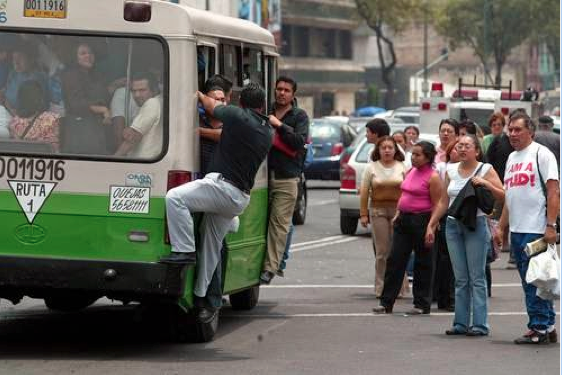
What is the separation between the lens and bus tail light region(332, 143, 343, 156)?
113 feet

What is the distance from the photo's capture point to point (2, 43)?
35.4ft

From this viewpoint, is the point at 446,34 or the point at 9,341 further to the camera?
the point at 446,34

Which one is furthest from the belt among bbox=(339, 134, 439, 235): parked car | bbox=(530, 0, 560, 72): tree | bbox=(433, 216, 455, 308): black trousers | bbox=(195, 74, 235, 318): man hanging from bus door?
bbox=(530, 0, 560, 72): tree

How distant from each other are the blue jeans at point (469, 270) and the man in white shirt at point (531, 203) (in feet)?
1.61

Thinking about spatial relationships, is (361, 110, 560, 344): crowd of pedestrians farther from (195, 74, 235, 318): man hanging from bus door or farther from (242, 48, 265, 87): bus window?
(195, 74, 235, 318): man hanging from bus door

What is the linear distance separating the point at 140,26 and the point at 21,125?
109 cm

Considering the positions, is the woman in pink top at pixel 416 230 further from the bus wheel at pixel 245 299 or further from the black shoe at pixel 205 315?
the black shoe at pixel 205 315

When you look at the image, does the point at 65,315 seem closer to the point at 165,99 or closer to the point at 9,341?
the point at 9,341

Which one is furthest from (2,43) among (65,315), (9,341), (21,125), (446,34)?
(446,34)

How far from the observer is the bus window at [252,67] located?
40.7ft

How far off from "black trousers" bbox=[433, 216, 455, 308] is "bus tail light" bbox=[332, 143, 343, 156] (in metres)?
19.7

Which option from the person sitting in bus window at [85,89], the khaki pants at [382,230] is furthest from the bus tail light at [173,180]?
the khaki pants at [382,230]

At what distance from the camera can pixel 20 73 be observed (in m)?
10.8

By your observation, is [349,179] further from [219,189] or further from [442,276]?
[219,189]
